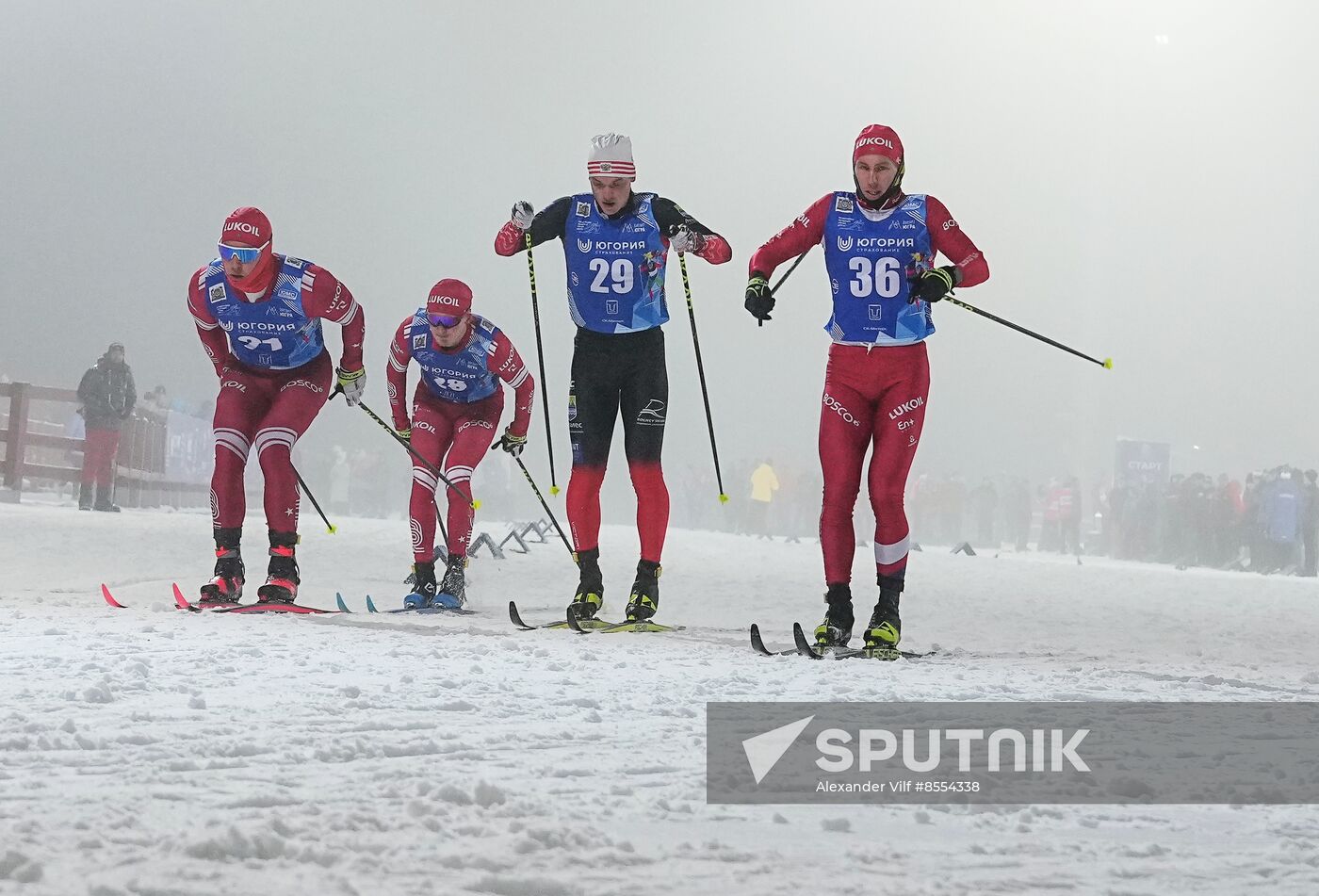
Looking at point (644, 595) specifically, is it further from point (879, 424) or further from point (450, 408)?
point (450, 408)

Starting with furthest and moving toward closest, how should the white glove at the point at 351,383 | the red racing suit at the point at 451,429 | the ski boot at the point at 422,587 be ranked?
the red racing suit at the point at 451,429, the ski boot at the point at 422,587, the white glove at the point at 351,383

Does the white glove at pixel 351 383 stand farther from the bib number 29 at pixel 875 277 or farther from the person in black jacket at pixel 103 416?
the person in black jacket at pixel 103 416

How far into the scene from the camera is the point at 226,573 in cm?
495

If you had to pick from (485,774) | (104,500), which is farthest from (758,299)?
(104,500)

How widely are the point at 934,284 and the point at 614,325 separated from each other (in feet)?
4.42

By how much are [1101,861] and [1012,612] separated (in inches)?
234

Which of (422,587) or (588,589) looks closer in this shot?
(588,589)

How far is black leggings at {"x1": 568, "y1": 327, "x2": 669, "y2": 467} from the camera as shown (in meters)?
4.79

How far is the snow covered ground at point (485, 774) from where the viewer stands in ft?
4.72

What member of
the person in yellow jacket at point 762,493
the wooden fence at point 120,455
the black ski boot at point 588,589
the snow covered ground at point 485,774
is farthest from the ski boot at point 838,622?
the person in yellow jacket at point 762,493

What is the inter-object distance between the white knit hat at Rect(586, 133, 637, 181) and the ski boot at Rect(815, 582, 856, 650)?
182 centimetres

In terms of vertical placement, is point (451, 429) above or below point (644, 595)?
above

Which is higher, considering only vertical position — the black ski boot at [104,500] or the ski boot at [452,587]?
the black ski boot at [104,500]

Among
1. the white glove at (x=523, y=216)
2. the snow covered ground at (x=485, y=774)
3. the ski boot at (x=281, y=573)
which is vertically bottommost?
the snow covered ground at (x=485, y=774)
